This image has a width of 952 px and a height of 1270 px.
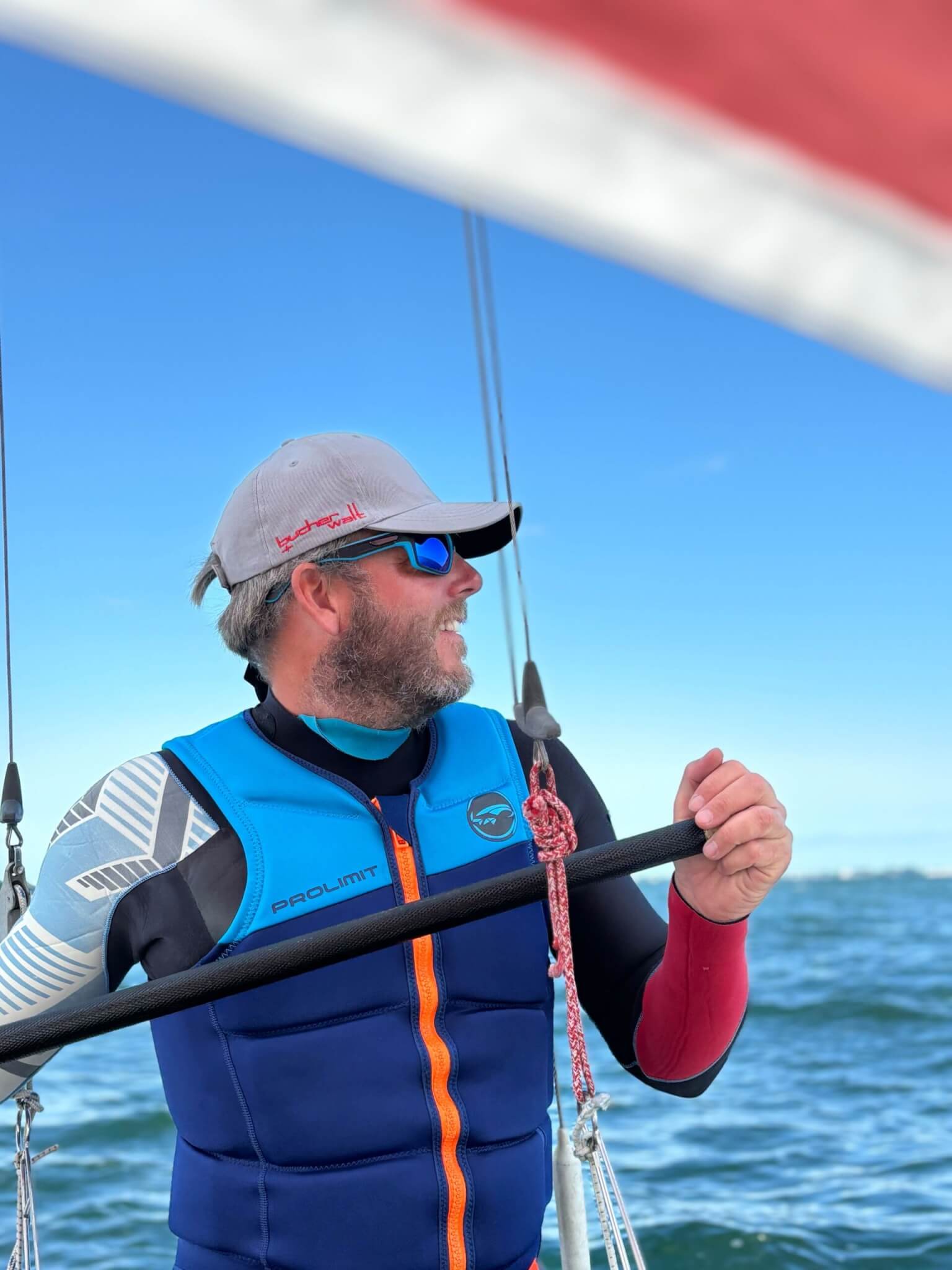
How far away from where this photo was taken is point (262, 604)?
178cm

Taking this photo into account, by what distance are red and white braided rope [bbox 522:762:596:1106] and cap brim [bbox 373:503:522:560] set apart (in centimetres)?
43

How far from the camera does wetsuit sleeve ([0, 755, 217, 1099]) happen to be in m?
1.58

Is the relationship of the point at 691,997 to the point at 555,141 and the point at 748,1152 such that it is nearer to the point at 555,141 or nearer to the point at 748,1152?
the point at 555,141

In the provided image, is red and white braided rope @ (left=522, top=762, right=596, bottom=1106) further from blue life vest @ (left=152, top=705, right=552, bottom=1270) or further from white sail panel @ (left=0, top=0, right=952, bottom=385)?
white sail panel @ (left=0, top=0, right=952, bottom=385)

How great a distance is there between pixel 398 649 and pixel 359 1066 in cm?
54

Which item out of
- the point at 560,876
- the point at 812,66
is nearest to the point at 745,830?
the point at 560,876

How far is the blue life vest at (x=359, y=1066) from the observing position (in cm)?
149

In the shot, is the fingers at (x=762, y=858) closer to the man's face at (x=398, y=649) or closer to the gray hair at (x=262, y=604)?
the man's face at (x=398, y=649)

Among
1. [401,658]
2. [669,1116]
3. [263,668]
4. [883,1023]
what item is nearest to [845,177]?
[401,658]

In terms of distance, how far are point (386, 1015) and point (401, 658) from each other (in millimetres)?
463

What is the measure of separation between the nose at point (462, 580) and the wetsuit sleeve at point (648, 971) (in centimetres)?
24

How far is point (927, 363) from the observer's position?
2.34 feet

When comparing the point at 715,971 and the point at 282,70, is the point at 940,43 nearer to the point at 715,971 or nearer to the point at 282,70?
the point at 282,70

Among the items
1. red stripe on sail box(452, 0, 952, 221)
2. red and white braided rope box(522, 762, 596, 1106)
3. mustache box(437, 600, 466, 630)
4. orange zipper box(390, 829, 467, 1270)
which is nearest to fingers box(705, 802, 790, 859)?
red and white braided rope box(522, 762, 596, 1106)
